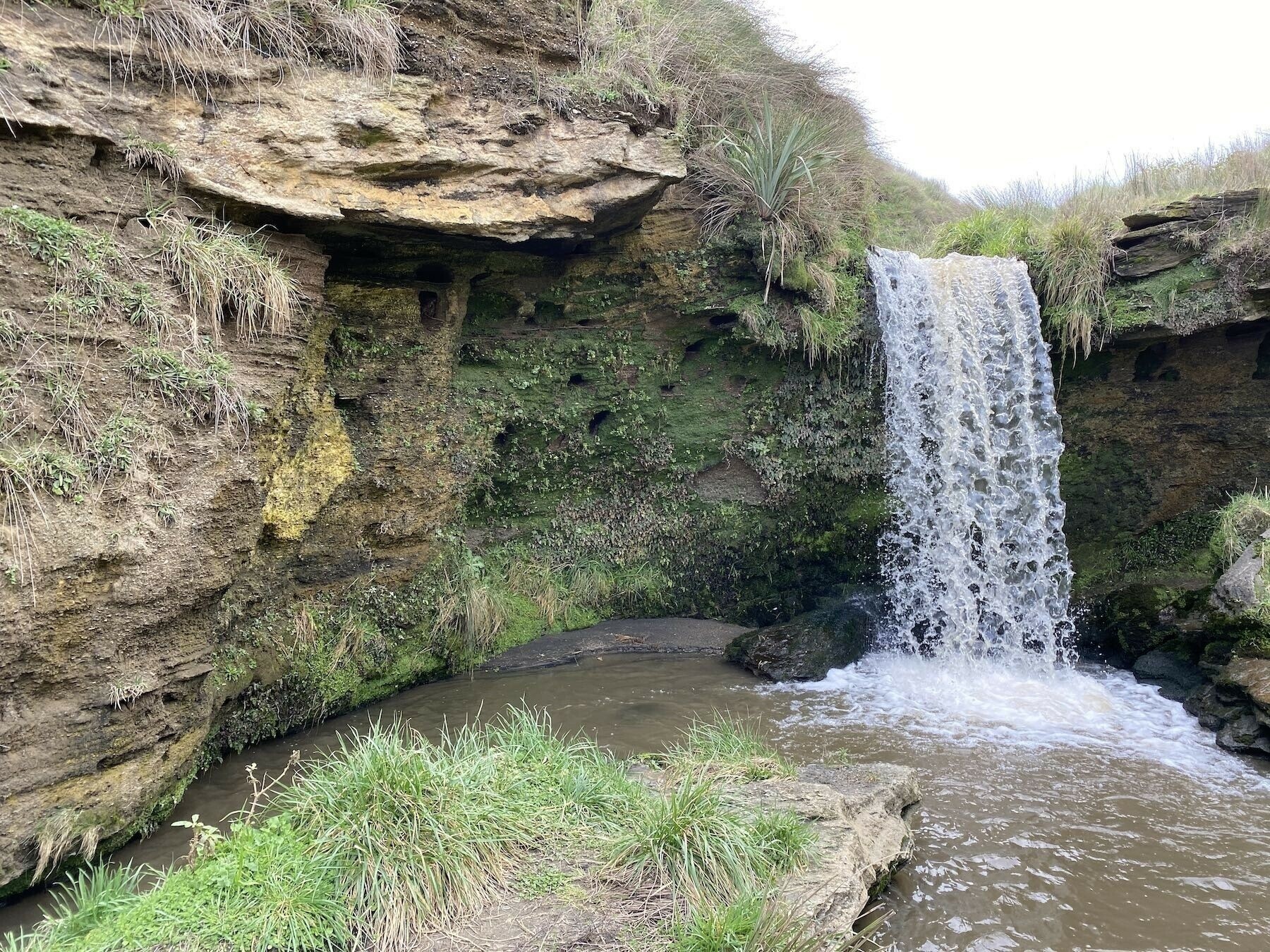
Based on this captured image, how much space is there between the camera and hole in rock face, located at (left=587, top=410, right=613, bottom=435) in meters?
8.05

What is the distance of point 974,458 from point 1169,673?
2.56 meters

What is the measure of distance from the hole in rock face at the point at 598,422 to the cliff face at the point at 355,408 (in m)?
0.03

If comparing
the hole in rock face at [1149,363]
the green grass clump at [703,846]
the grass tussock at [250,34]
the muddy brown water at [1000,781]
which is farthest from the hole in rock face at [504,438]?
the hole in rock face at [1149,363]

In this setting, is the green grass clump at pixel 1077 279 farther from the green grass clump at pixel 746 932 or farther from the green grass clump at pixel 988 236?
the green grass clump at pixel 746 932

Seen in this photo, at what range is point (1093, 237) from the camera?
737 centimetres

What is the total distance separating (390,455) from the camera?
21.4ft

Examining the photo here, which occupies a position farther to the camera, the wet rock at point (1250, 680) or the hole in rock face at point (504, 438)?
the hole in rock face at point (504, 438)

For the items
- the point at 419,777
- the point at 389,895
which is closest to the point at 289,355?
the point at 419,777

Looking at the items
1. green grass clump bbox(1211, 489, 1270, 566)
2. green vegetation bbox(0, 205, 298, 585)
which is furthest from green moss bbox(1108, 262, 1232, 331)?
green vegetation bbox(0, 205, 298, 585)

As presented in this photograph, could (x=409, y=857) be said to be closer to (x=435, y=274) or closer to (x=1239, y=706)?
(x=435, y=274)

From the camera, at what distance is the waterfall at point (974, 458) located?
23.5 ft

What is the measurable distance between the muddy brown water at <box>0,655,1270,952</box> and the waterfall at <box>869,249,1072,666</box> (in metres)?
0.62

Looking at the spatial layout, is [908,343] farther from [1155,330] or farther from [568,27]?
[568,27]

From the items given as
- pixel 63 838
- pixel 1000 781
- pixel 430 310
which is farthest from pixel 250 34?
pixel 1000 781
